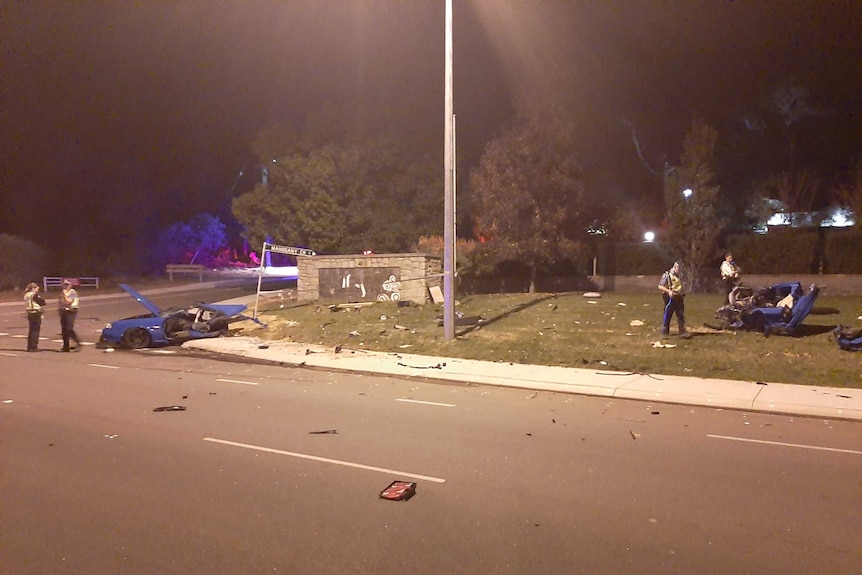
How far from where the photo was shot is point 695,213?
26.7 meters

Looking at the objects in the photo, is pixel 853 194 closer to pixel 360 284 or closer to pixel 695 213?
pixel 695 213

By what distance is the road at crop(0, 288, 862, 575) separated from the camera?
4.83 metres

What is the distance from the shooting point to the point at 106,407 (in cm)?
990

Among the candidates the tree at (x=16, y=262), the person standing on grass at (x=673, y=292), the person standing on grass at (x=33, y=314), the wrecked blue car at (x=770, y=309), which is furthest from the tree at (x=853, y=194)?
the tree at (x=16, y=262)

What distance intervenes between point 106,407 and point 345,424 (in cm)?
372

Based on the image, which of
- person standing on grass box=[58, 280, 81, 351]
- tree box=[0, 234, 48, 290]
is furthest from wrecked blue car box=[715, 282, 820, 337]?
tree box=[0, 234, 48, 290]

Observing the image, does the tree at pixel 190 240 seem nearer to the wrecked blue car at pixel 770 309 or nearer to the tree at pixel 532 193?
the tree at pixel 532 193

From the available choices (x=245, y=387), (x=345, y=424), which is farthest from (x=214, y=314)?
(x=345, y=424)

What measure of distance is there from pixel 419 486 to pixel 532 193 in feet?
65.6

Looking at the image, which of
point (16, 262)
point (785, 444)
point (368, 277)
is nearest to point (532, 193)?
point (368, 277)

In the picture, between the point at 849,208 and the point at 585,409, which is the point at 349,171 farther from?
the point at 585,409

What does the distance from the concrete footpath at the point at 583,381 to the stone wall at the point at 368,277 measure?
7196 millimetres

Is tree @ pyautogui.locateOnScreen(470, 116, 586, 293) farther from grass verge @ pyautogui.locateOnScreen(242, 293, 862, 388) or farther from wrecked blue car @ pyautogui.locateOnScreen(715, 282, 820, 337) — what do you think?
wrecked blue car @ pyautogui.locateOnScreen(715, 282, 820, 337)

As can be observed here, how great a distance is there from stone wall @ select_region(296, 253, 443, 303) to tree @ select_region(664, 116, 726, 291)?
992 cm
